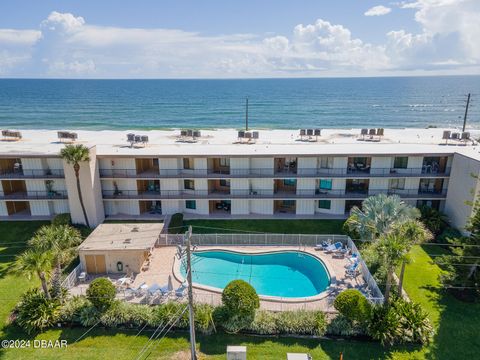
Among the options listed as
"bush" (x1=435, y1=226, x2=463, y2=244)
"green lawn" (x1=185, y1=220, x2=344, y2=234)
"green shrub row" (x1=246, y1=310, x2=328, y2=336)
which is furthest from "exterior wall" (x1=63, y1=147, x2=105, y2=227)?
"bush" (x1=435, y1=226, x2=463, y2=244)

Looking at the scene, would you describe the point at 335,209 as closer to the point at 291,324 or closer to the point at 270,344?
the point at 291,324

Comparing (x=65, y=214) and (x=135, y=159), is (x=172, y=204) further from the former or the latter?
(x=65, y=214)

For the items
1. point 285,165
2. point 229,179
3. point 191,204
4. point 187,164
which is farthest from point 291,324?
point 187,164

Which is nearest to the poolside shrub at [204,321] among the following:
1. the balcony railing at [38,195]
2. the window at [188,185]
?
the window at [188,185]

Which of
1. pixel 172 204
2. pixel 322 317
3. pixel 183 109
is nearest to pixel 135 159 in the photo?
pixel 172 204

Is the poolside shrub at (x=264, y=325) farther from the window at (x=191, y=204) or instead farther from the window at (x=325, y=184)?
the window at (x=325, y=184)
